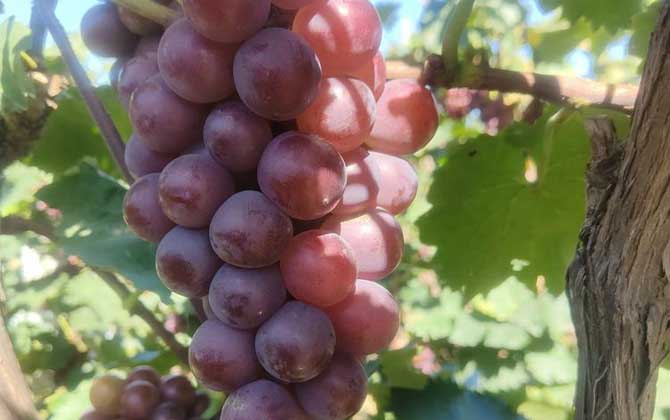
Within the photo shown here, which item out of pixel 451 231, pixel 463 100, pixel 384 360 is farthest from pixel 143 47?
pixel 463 100

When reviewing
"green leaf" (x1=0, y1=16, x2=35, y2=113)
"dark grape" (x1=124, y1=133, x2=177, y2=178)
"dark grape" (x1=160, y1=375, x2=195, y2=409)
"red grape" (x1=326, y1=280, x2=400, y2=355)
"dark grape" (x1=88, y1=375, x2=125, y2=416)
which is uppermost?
"red grape" (x1=326, y1=280, x2=400, y2=355)

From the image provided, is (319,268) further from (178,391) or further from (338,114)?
(178,391)

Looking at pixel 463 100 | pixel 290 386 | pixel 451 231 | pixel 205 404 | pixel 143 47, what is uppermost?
pixel 463 100

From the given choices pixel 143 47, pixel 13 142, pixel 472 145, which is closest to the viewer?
pixel 143 47

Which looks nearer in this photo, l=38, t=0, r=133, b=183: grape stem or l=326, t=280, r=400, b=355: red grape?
l=326, t=280, r=400, b=355: red grape

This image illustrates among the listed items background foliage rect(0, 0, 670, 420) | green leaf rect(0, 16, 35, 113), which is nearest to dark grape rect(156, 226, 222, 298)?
background foliage rect(0, 0, 670, 420)

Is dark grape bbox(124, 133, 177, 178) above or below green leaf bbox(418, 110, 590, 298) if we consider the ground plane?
below

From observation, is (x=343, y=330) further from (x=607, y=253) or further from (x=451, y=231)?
(x=451, y=231)

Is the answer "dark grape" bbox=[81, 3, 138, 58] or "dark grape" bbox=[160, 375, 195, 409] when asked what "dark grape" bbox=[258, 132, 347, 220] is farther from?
"dark grape" bbox=[160, 375, 195, 409]
